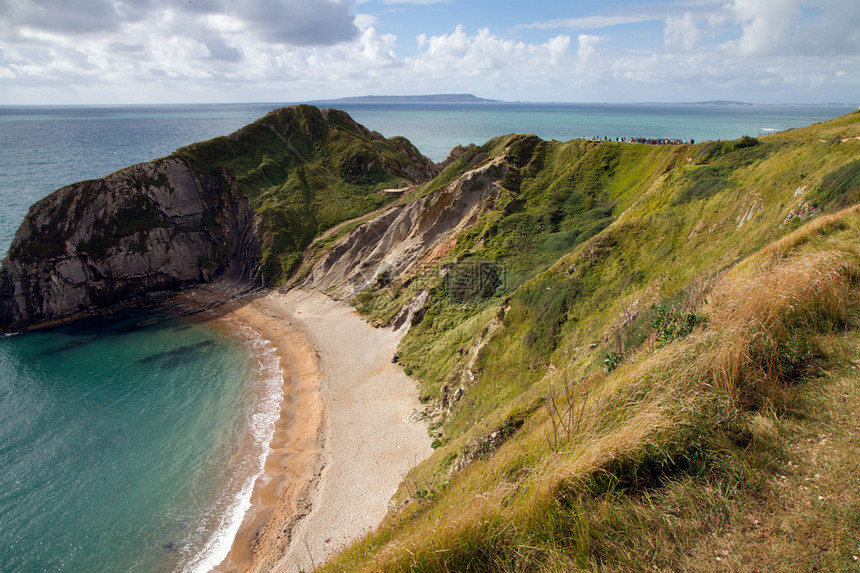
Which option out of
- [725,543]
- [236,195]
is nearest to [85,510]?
[725,543]

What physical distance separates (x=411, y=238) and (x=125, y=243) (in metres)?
35.7

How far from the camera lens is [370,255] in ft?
173

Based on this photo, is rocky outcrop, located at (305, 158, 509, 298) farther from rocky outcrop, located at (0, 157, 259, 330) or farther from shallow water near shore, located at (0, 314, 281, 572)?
rocky outcrop, located at (0, 157, 259, 330)

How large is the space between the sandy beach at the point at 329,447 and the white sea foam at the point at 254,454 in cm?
49

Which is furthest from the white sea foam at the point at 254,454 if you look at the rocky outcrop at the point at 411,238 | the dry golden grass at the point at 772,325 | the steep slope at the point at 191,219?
the dry golden grass at the point at 772,325

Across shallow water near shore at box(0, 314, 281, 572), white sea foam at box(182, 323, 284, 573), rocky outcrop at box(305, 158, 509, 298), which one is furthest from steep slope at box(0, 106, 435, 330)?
white sea foam at box(182, 323, 284, 573)

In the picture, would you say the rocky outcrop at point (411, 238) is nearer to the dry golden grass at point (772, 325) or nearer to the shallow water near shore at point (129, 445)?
the shallow water near shore at point (129, 445)

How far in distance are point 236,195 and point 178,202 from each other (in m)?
8.02

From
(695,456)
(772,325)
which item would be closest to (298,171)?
(772,325)

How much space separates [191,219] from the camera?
196ft

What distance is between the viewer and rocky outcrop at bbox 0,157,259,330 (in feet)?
159

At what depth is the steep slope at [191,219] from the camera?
49.3m

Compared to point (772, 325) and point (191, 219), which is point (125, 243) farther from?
point (772, 325)

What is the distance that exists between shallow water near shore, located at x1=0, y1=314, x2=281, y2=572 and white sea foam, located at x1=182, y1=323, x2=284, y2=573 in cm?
7
